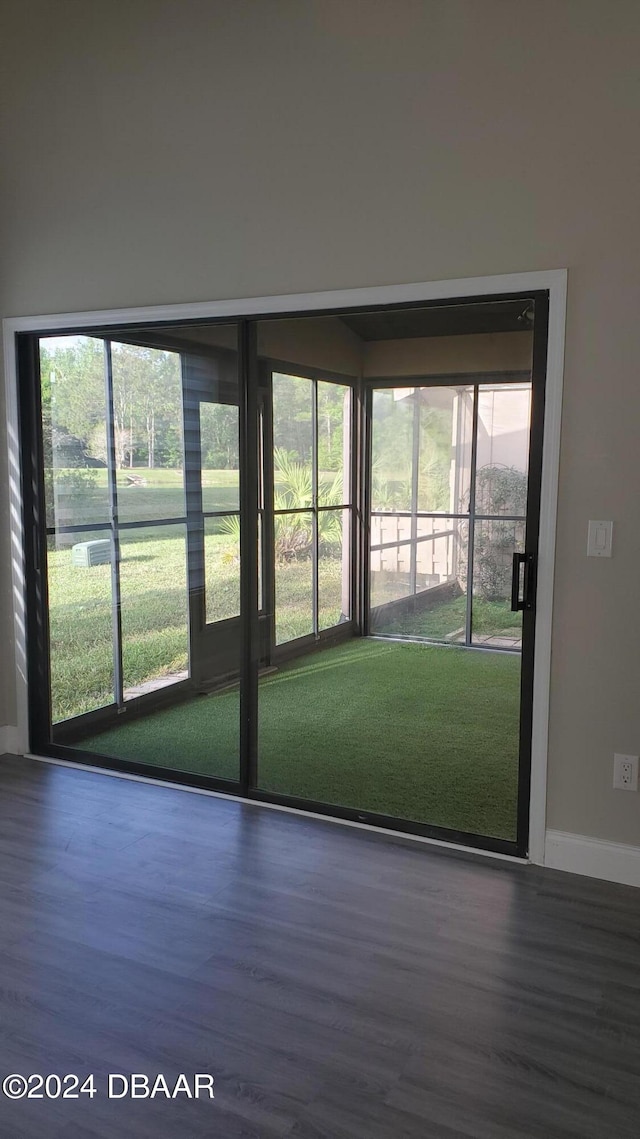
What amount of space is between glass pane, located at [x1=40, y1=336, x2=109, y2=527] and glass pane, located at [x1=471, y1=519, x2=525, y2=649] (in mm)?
1795

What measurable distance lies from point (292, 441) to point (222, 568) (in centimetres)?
64

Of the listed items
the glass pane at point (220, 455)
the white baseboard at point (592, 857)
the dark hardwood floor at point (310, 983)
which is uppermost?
the glass pane at point (220, 455)

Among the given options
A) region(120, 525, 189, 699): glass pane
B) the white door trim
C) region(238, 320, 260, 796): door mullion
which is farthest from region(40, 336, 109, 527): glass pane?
region(238, 320, 260, 796): door mullion

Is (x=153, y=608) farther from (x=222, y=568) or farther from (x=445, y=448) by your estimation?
(x=445, y=448)

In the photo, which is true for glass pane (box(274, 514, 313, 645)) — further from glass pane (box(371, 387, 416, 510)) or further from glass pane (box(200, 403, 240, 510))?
glass pane (box(371, 387, 416, 510))

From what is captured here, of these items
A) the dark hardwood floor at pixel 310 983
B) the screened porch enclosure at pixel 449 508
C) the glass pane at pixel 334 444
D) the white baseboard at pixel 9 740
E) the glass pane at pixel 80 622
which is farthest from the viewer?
the white baseboard at pixel 9 740

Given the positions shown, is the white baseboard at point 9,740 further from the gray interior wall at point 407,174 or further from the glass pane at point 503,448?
the glass pane at point 503,448

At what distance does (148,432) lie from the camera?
12.7 feet

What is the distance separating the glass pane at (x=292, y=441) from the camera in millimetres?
3533

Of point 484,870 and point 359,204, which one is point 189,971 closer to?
point 484,870

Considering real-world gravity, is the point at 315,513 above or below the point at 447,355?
below

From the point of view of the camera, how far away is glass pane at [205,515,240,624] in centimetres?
376

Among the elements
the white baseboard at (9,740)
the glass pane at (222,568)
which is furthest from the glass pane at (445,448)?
the white baseboard at (9,740)

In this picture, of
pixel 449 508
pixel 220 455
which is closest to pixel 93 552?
pixel 220 455
